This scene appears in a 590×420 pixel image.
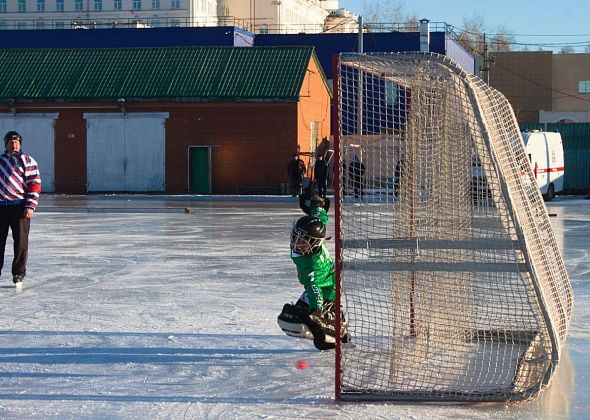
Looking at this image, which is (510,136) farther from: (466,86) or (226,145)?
(226,145)

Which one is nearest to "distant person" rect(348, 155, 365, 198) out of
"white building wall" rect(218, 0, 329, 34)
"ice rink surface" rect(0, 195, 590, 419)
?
"ice rink surface" rect(0, 195, 590, 419)

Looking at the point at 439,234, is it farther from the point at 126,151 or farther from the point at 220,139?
the point at 126,151

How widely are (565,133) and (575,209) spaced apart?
12.3 m

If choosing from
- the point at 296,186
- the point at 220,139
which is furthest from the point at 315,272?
the point at 220,139

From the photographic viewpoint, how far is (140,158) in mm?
46094

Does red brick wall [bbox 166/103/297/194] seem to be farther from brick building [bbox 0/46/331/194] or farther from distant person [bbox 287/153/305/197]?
distant person [bbox 287/153/305/197]

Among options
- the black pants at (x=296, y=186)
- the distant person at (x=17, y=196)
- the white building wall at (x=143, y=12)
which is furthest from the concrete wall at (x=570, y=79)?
the distant person at (x=17, y=196)

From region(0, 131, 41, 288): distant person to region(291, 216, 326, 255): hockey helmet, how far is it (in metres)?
5.12

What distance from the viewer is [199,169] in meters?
46.0

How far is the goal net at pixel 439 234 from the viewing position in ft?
23.6

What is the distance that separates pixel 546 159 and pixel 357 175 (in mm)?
29135

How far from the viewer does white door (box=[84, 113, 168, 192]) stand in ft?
151

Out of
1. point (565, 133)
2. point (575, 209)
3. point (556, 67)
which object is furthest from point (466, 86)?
point (556, 67)

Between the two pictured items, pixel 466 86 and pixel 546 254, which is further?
pixel 546 254
